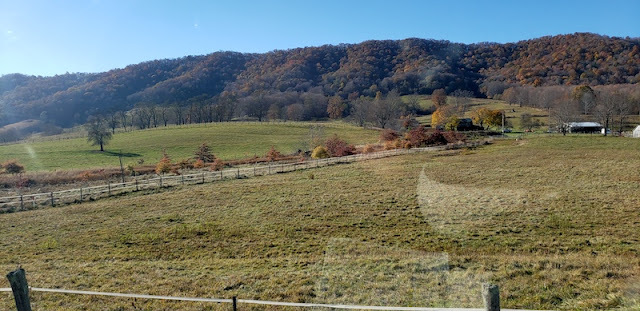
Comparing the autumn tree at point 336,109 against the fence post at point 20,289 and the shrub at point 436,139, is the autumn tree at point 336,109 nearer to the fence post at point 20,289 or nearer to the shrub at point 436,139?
the shrub at point 436,139

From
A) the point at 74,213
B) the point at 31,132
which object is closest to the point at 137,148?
the point at 74,213

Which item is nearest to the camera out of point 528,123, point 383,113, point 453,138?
point 453,138

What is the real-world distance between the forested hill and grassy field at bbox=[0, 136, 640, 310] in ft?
427

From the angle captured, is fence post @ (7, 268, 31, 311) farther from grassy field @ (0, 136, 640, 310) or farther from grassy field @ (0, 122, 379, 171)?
grassy field @ (0, 122, 379, 171)

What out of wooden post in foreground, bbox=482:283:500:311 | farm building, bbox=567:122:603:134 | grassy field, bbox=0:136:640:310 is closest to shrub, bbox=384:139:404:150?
grassy field, bbox=0:136:640:310

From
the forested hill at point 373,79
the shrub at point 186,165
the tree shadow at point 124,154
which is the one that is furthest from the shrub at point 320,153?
the forested hill at point 373,79

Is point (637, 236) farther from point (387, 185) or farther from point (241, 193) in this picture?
point (241, 193)

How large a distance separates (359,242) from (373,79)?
173 meters

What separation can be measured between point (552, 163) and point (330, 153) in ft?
93.7

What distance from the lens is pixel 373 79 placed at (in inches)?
7013

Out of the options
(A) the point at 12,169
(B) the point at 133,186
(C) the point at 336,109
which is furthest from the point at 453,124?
(A) the point at 12,169

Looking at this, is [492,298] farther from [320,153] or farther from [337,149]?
[337,149]

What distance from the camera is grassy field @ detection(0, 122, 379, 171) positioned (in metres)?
55.1

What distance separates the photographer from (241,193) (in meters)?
25.2
